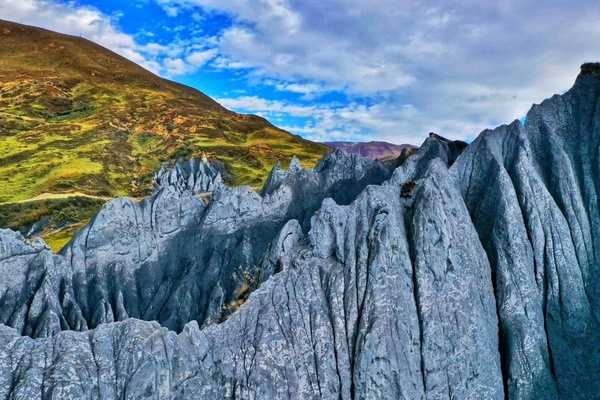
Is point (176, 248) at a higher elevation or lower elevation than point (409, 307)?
higher

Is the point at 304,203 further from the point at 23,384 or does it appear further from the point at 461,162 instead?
the point at 23,384

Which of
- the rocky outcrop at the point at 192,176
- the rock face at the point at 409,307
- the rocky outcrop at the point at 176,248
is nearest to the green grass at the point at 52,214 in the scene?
the rocky outcrop at the point at 192,176

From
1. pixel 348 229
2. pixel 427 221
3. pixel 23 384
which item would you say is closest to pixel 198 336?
pixel 23 384

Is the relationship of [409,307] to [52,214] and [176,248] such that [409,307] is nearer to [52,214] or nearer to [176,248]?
[176,248]

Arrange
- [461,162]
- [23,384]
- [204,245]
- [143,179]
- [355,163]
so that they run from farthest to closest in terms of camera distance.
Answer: [143,179]
[355,163]
[204,245]
[461,162]
[23,384]

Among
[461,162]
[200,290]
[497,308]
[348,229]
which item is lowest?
[200,290]

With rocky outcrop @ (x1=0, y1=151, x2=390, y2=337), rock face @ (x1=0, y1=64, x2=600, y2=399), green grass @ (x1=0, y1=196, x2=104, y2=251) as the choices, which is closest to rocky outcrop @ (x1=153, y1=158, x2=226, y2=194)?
green grass @ (x1=0, y1=196, x2=104, y2=251)

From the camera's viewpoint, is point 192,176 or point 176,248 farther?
point 192,176

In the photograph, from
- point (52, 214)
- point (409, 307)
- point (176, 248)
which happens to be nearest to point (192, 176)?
point (52, 214)

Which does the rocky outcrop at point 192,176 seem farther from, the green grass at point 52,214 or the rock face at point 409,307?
the rock face at point 409,307
